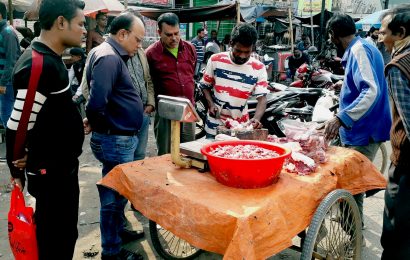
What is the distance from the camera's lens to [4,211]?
4.11 meters

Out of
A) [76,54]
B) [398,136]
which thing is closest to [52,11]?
A: [398,136]

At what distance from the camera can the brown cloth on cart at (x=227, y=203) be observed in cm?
179

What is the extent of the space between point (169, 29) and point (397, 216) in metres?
2.83

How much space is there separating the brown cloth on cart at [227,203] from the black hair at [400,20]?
37.2 inches

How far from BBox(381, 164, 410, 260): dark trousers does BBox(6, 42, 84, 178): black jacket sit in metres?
2.11

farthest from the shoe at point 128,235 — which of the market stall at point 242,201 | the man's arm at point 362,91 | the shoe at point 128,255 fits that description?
the man's arm at point 362,91

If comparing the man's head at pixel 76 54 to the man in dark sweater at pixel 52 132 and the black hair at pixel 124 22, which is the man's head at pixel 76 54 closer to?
the black hair at pixel 124 22

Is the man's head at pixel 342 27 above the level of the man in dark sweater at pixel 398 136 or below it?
above

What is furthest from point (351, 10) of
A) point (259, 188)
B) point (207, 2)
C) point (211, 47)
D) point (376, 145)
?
point (259, 188)

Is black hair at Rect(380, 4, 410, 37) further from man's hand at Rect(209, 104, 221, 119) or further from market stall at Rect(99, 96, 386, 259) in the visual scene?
man's hand at Rect(209, 104, 221, 119)

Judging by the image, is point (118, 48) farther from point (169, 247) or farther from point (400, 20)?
point (400, 20)

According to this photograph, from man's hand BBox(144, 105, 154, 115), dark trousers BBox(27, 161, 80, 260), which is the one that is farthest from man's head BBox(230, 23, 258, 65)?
dark trousers BBox(27, 161, 80, 260)

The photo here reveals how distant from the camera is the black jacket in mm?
2148

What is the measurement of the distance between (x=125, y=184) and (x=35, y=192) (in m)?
0.58
